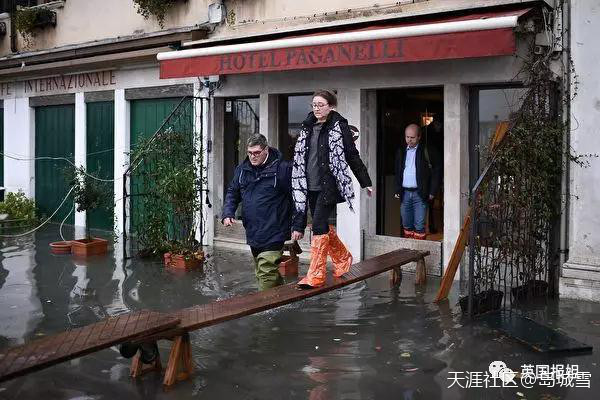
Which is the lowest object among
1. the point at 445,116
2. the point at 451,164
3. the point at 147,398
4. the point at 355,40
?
the point at 147,398

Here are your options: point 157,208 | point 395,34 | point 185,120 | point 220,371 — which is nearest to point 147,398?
point 220,371

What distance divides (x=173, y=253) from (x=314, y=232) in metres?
3.78

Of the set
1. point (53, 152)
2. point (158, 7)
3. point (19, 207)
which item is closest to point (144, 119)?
point (158, 7)

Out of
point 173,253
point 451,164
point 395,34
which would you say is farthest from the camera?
point 173,253

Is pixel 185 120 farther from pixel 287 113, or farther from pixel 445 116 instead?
pixel 445 116

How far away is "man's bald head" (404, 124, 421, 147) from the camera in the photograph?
9336mm

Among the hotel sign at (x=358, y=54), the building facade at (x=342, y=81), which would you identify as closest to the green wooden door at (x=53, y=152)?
the building facade at (x=342, y=81)

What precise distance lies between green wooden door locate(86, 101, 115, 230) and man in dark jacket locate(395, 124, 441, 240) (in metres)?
5.72

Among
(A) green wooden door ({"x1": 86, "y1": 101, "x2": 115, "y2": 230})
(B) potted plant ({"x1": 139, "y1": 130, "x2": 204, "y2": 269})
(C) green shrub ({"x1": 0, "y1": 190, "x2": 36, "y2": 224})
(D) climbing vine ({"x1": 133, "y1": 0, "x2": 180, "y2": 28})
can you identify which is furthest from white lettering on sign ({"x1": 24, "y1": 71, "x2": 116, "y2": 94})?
(B) potted plant ({"x1": 139, "y1": 130, "x2": 204, "y2": 269})

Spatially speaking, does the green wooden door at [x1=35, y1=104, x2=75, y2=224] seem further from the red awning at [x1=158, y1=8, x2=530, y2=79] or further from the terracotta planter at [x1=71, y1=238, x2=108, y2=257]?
the red awning at [x1=158, y1=8, x2=530, y2=79]

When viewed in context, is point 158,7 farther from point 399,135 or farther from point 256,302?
point 256,302

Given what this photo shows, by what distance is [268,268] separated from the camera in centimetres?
658

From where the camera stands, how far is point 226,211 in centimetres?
662

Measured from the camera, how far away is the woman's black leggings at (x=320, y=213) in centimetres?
643
